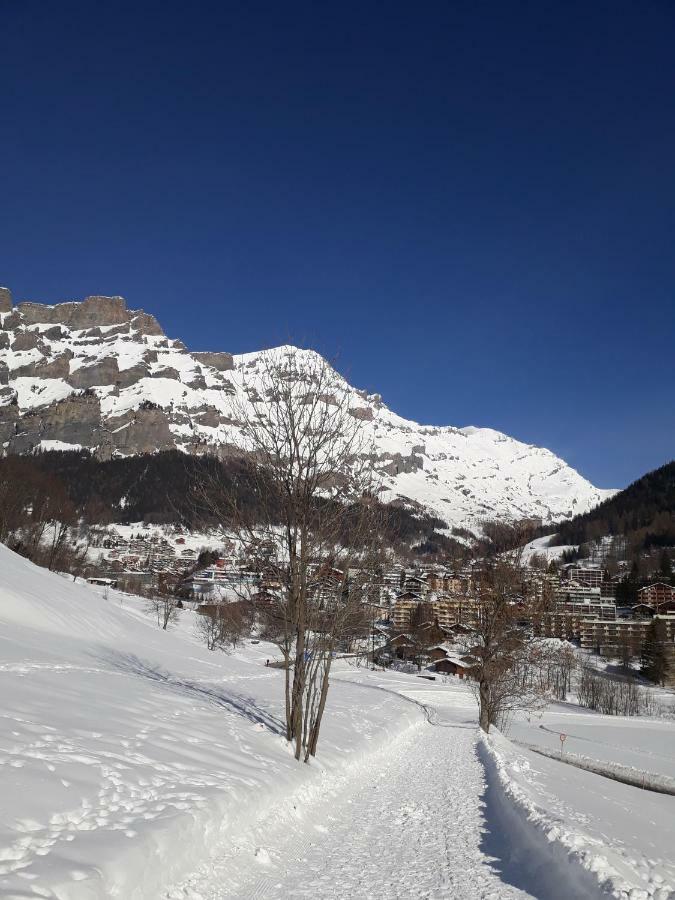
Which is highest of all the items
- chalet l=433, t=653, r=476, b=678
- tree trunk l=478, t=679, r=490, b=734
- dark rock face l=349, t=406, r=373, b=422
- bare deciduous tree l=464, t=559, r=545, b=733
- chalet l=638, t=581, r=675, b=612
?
chalet l=638, t=581, r=675, b=612

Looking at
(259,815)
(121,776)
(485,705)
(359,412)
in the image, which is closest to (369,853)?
(259,815)

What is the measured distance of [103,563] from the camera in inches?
6058

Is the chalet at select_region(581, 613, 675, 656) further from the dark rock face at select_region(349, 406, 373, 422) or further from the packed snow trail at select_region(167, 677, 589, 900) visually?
the dark rock face at select_region(349, 406, 373, 422)

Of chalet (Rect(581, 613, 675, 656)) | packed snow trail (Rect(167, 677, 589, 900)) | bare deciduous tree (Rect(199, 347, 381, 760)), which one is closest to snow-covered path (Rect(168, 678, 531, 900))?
packed snow trail (Rect(167, 677, 589, 900))

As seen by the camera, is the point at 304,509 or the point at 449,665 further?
the point at 449,665

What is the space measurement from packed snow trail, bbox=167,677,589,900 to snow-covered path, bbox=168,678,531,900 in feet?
0.04

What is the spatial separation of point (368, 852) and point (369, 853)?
0.14ft

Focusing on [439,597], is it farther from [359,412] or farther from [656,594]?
[656,594]

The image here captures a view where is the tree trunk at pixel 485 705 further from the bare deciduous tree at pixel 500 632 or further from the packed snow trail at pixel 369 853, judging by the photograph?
the packed snow trail at pixel 369 853

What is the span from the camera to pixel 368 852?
7.10 meters

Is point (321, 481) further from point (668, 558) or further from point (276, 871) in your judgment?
point (668, 558)

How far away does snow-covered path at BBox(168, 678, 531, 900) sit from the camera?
5.66 m

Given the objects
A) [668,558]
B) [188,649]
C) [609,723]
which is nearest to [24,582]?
[188,649]

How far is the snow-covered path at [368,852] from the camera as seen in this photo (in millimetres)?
5656
